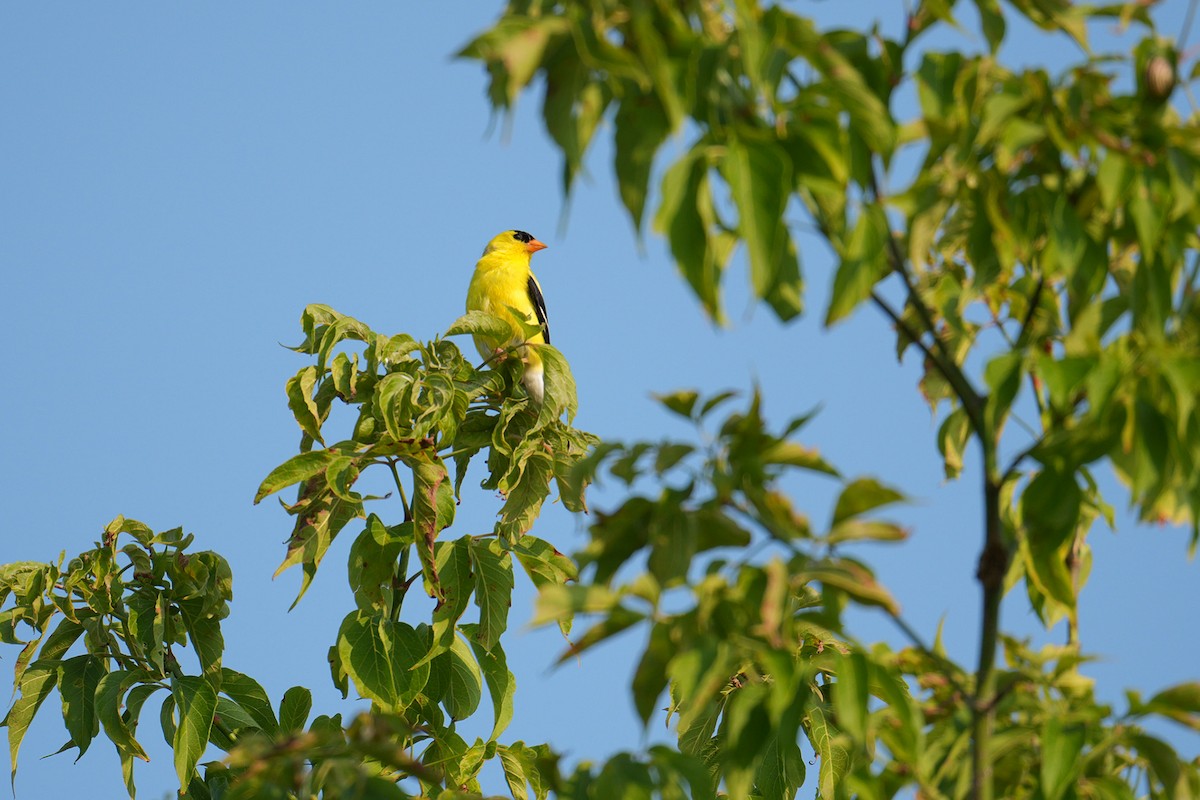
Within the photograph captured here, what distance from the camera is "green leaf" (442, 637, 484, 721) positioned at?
402cm

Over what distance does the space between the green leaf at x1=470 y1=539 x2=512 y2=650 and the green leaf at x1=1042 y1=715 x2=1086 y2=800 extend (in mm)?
2234

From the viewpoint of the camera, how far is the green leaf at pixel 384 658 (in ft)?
12.2

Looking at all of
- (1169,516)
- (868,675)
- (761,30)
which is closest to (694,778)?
(868,675)

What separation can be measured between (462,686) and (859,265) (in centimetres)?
256

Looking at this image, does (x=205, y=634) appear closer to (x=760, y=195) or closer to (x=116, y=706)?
(x=116, y=706)

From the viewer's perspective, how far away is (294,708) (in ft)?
13.1

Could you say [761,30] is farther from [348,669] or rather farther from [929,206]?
[348,669]

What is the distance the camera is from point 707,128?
2.00 metres

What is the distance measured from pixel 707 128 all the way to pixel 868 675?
0.85m

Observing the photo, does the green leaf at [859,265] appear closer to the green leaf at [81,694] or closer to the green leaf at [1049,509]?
the green leaf at [1049,509]

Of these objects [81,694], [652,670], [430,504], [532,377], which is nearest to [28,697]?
[81,694]

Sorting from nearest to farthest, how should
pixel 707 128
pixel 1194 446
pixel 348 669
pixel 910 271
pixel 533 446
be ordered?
pixel 1194 446
pixel 707 128
pixel 910 271
pixel 348 669
pixel 533 446

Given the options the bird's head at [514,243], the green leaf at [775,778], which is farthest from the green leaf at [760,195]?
the bird's head at [514,243]

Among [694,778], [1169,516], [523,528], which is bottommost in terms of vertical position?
[694,778]
